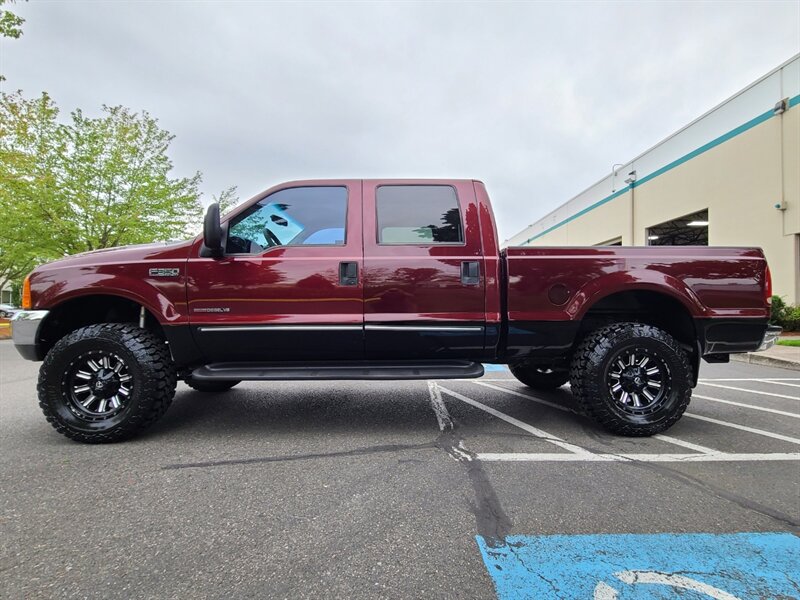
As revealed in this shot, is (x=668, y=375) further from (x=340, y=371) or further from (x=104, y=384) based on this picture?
(x=104, y=384)

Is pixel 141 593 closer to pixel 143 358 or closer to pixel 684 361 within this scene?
pixel 143 358

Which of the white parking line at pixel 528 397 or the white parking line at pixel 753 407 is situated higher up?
the white parking line at pixel 528 397

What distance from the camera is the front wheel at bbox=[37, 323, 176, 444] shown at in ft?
9.85

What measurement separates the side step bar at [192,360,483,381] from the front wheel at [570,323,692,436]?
2.95 feet

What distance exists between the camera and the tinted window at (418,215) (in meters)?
3.35

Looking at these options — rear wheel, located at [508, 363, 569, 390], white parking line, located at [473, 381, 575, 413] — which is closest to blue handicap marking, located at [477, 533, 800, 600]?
white parking line, located at [473, 381, 575, 413]

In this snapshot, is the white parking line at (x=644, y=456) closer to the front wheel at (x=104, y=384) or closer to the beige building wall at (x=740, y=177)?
the front wheel at (x=104, y=384)

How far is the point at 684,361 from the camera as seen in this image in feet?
10.4

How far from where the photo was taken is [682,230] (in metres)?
18.0

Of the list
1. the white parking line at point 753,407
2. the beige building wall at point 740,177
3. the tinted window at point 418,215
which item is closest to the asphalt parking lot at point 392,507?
the white parking line at point 753,407

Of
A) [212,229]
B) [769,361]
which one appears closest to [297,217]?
[212,229]

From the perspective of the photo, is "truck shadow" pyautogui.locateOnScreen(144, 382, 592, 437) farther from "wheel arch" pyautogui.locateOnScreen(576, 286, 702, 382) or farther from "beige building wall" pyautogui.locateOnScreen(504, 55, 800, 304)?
"beige building wall" pyautogui.locateOnScreen(504, 55, 800, 304)

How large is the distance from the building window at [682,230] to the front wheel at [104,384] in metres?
18.1

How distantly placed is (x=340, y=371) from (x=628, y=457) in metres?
2.19
